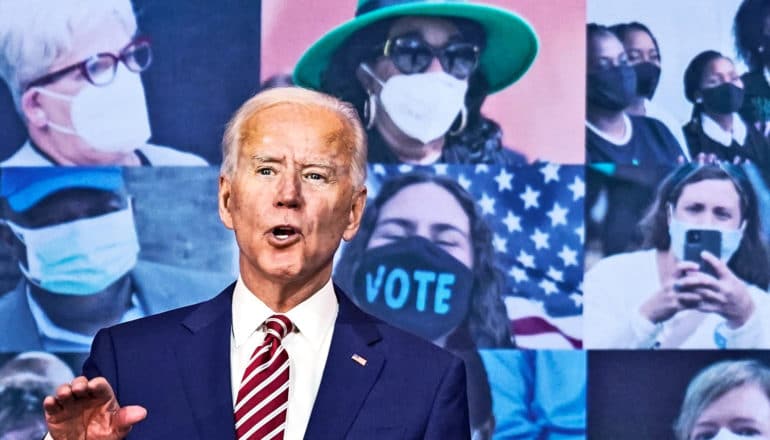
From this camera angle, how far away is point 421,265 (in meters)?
3.20

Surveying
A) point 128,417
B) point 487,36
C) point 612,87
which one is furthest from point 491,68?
point 128,417

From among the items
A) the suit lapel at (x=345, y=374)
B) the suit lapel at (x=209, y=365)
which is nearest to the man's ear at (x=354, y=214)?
the suit lapel at (x=345, y=374)

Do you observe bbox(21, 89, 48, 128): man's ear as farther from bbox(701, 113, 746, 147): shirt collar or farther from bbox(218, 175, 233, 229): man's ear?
bbox(701, 113, 746, 147): shirt collar

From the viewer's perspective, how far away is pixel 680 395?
3.25 m

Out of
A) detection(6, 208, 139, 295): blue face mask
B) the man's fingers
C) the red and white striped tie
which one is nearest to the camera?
the man's fingers

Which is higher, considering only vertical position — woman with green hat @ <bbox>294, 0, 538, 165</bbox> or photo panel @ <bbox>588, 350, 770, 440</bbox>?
woman with green hat @ <bbox>294, 0, 538, 165</bbox>

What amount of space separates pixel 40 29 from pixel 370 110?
36.0 inches

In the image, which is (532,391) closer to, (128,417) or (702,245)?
(702,245)

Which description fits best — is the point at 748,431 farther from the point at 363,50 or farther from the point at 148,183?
the point at 148,183

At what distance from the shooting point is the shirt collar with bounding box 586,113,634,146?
10.6 ft

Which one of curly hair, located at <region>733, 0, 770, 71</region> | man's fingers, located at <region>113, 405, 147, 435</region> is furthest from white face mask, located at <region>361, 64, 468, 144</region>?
man's fingers, located at <region>113, 405, 147, 435</region>

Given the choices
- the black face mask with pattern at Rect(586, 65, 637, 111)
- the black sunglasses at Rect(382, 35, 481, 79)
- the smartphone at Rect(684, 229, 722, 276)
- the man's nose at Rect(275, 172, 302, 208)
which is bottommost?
the smartphone at Rect(684, 229, 722, 276)

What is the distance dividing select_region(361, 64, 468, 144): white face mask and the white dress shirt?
4.22 feet

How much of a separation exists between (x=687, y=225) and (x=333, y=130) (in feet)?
5.05
